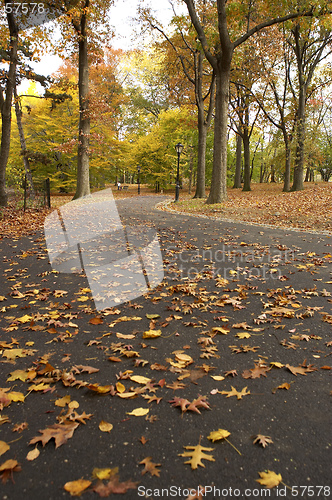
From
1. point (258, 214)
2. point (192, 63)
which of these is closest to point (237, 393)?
point (258, 214)

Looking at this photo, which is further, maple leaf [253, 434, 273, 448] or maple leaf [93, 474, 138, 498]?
maple leaf [253, 434, 273, 448]

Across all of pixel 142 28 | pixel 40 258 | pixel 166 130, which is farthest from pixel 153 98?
pixel 40 258

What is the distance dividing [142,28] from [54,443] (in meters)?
22.5

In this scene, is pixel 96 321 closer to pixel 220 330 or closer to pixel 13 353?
pixel 13 353

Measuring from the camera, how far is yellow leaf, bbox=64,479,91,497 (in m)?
1.64

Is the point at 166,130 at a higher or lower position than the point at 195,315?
higher

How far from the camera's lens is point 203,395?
2404mm

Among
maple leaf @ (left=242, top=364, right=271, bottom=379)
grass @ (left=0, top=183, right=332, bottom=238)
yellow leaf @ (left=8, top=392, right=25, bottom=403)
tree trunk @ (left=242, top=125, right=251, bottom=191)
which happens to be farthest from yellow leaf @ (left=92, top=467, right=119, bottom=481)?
tree trunk @ (left=242, top=125, right=251, bottom=191)

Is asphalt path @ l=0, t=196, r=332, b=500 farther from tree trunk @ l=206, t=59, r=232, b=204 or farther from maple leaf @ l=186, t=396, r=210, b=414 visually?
tree trunk @ l=206, t=59, r=232, b=204

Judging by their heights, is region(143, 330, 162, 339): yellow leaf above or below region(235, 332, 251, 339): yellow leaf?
below

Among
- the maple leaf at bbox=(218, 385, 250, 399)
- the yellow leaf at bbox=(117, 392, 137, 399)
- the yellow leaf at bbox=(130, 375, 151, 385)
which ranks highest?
the maple leaf at bbox=(218, 385, 250, 399)

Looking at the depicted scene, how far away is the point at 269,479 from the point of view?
5.64 feet

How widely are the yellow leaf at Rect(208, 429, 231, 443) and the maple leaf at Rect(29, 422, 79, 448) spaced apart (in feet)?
2.98

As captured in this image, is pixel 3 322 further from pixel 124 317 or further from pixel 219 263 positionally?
pixel 219 263
